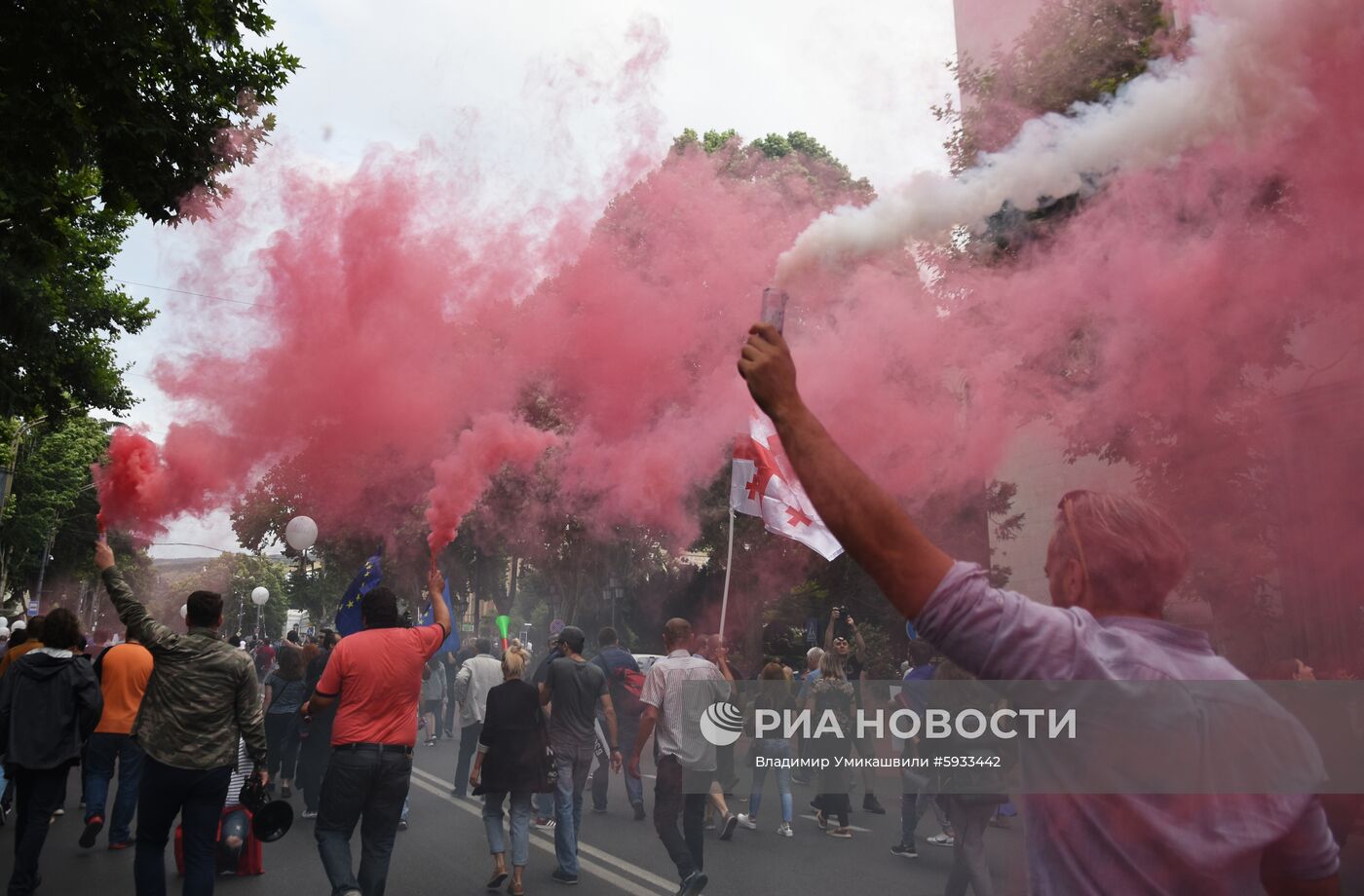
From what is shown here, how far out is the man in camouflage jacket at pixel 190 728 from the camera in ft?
15.5

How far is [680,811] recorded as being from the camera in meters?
6.70

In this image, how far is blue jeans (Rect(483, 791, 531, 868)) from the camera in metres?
6.70

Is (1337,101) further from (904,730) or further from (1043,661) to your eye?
(1043,661)

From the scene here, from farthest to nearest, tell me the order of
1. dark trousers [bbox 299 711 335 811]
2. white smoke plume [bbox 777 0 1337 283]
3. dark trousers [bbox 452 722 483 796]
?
1. dark trousers [bbox 452 722 483 796]
2. dark trousers [bbox 299 711 335 811]
3. white smoke plume [bbox 777 0 1337 283]

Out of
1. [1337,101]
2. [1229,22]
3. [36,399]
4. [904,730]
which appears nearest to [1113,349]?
[1337,101]

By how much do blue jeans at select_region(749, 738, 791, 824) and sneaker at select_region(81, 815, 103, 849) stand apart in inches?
220

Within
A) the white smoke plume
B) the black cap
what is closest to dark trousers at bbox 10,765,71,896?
the black cap

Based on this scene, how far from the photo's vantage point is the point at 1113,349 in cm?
1099

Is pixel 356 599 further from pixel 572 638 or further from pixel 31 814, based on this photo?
pixel 31 814

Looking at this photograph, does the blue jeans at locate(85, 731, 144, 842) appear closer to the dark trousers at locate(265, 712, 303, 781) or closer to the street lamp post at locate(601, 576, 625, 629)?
the dark trousers at locate(265, 712, 303, 781)

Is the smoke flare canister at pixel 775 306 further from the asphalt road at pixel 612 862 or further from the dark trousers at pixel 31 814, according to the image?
the dark trousers at pixel 31 814

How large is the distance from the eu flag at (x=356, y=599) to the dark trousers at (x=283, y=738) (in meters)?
2.89

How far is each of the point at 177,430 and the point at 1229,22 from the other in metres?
12.9

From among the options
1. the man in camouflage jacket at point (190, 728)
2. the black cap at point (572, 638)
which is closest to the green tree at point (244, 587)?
the black cap at point (572, 638)
